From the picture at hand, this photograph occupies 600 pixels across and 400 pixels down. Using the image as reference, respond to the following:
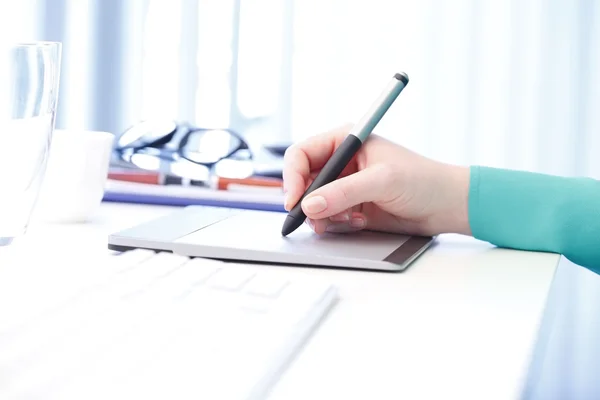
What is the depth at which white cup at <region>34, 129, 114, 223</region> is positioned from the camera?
769mm

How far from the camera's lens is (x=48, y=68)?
0.60 m

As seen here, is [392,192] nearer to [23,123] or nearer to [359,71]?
[23,123]

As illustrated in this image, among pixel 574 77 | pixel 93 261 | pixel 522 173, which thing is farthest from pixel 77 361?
pixel 574 77

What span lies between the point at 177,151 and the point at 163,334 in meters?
0.72

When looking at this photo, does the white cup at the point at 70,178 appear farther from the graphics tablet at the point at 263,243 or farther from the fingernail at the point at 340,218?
the fingernail at the point at 340,218

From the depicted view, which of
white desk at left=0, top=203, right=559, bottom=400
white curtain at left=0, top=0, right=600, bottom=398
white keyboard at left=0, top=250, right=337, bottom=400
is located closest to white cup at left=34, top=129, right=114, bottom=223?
white desk at left=0, top=203, right=559, bottom=400

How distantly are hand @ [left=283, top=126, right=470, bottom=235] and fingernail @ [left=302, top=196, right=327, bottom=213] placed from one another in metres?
0.02

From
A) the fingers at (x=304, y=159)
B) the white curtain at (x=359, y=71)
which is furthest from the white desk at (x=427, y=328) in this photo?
the white curtain at (x=359, y=71)

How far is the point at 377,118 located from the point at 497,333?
35 cm

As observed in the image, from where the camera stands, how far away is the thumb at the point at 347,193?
667 millimetres

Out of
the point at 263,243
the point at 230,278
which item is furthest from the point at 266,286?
the point at 263,243

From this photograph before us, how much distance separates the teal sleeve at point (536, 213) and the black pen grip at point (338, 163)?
119 millimetres

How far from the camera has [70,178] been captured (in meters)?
0.77

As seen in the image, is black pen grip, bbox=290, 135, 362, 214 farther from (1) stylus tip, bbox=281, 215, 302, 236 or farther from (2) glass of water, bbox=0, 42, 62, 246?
(2) glass of water, bbox=0, 42, 62, 246
